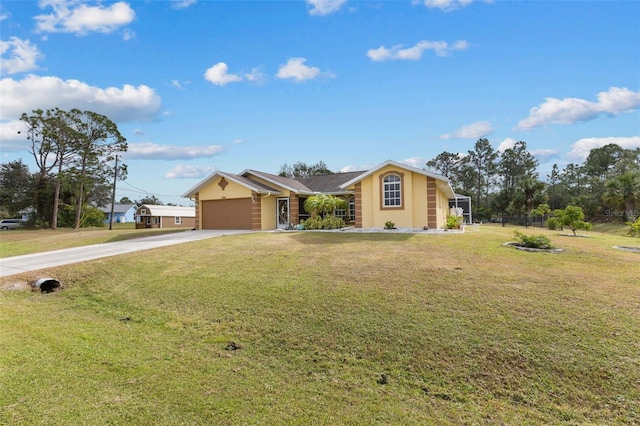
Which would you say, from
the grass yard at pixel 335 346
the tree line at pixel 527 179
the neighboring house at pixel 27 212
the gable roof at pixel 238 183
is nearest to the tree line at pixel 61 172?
the neighboring house at pixel 27 212

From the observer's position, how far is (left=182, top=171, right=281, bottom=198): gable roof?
2130 cm

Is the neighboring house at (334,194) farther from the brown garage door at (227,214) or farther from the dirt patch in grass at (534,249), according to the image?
the dirt patch in grass at (534,249)

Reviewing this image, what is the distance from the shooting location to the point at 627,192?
1355 inches

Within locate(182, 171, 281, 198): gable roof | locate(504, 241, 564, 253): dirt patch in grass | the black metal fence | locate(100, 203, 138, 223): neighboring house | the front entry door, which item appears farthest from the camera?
locate(100, 203, 138, 223): neighboring house

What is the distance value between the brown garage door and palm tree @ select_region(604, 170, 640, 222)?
38308 millimetres

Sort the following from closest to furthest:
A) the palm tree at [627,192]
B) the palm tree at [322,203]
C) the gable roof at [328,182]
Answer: the palm tree at [322,203], the gable roof at [328,182], the palm tree at [627,192]

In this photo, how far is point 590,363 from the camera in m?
4.61

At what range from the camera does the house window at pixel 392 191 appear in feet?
58.7

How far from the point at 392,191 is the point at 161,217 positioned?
1507 inches

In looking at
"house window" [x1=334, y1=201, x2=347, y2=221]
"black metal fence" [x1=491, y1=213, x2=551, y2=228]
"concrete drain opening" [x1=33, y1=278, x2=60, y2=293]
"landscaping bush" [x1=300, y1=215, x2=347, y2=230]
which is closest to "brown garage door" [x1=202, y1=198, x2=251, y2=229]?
"landscaping bush" [x1=300, y1=215, x2=347, y2=230]

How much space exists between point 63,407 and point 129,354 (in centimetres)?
140

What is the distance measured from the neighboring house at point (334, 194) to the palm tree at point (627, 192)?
25614 mm

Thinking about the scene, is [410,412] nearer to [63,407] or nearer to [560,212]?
[63,407]

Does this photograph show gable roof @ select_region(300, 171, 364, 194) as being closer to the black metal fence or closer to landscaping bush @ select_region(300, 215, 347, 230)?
landscaping bush @ select_region(300, 215, 347, 230)
